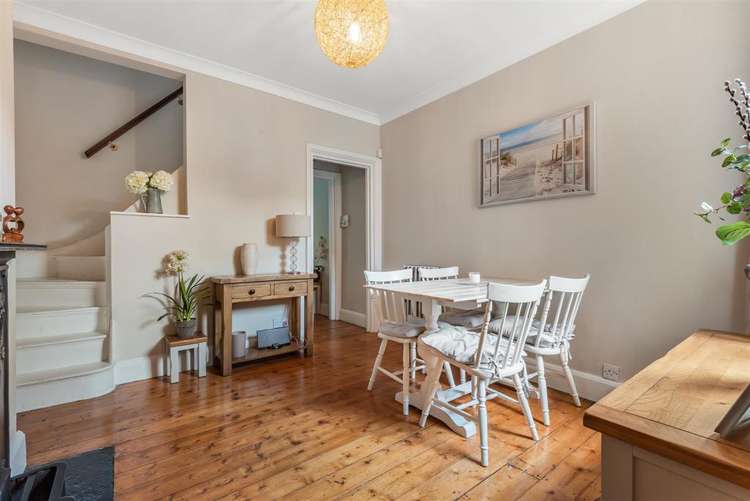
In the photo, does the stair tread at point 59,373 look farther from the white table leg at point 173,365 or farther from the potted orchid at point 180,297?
the potted orchid at point 180,297

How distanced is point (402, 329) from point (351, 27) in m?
1.90

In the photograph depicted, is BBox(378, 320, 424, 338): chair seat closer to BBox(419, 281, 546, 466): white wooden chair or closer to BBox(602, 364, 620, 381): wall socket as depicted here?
BBox(419, 281, 546, 466): white wooden chair

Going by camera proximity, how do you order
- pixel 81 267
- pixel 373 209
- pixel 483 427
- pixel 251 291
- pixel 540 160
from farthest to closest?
pixel 373 209 → pixel 81 267 → pixel 251 291 → pixel 540 160 → pixel 483 427

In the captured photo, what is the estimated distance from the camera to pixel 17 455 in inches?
60.5

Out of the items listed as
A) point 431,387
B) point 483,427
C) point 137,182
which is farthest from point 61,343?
point 483,427

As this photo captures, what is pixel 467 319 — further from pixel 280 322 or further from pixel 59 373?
pixel 59 373

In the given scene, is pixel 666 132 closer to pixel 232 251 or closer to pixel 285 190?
pixel 285 190

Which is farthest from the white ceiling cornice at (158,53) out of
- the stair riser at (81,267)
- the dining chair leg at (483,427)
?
the dining chair leg at (483,427)

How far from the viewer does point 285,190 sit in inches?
141

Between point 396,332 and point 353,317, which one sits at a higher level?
point 396,332

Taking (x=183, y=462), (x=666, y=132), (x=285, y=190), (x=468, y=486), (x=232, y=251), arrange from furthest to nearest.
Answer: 1. (x=285, y=190)
2. (x=232, y=251)
3. (x=666, y=132)
4. (x=183, y=462)
5. (x=468, y=486)

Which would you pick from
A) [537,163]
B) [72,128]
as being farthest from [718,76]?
[72,128]

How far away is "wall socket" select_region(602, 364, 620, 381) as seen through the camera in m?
2.28

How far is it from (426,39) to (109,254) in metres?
3.00
